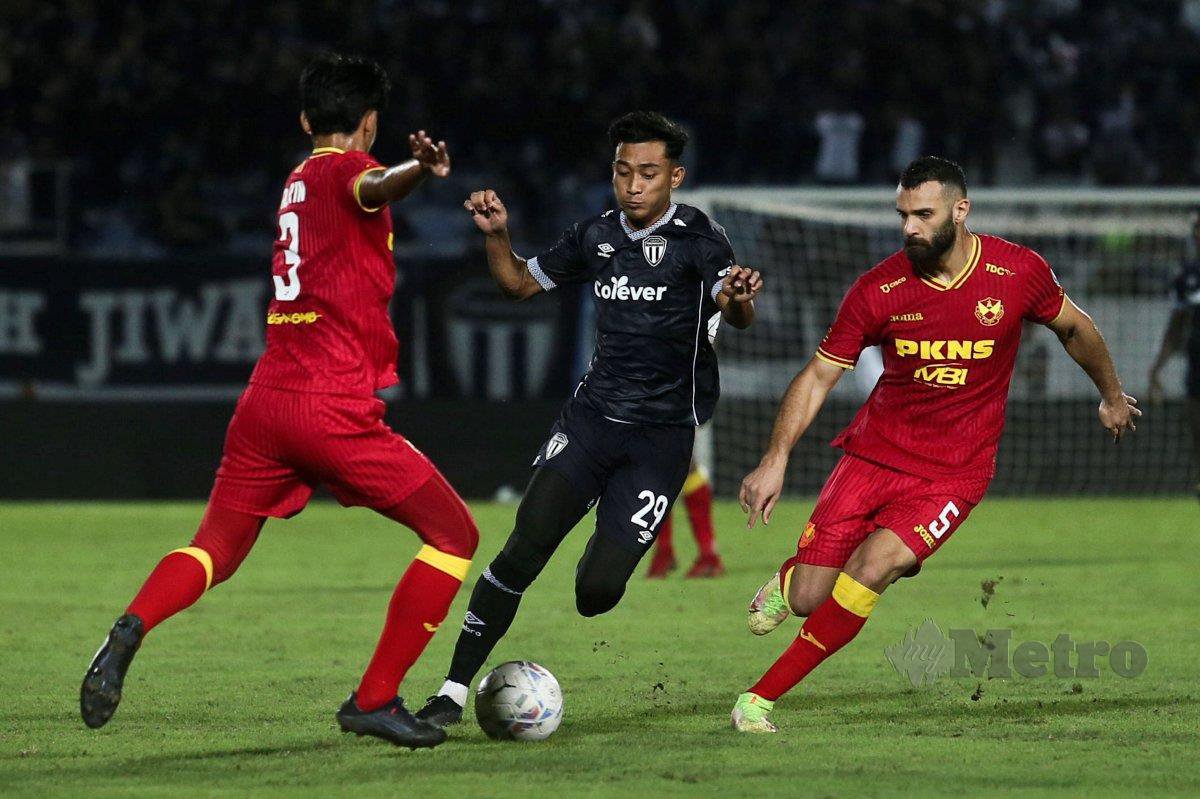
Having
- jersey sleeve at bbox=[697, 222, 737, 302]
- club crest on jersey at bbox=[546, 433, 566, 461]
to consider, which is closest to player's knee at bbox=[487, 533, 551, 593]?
club crest on jersey at bbox=[546, 433, 566, 461]

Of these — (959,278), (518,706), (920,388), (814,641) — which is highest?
(959,278)

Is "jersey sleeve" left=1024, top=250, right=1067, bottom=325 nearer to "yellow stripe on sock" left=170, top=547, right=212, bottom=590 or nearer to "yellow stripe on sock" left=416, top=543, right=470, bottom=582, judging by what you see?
"yellow stripe on sock" left=416, top=543, right=470, bottom=582

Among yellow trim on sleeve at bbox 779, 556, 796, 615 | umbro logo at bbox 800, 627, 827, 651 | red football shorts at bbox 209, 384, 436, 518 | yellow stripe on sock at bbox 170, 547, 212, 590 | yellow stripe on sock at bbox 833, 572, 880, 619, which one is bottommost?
umbro logo at bbox 800, 627, 827, 651

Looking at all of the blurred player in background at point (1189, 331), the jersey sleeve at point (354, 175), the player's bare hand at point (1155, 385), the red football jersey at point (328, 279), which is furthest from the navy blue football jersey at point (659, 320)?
the player's bare hand at point (1155, 385)

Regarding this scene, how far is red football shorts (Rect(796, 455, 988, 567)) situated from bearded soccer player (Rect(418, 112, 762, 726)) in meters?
0.54

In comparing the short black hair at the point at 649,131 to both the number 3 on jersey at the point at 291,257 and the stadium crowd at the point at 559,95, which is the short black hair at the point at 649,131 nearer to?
the number 3 on jersey at the point at 291,257

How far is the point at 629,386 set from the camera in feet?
21.0

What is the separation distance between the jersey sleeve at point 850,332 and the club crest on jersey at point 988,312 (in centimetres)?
36

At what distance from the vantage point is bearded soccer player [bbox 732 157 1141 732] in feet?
20.3

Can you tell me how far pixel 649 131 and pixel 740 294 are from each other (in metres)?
0.84

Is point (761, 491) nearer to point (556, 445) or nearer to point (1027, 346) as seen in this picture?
point (556, 445)

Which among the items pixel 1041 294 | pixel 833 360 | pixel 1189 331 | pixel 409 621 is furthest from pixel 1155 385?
pixel 409 621

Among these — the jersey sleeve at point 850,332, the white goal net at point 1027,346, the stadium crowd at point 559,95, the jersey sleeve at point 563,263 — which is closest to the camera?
the jersey sleeve at point 850,332

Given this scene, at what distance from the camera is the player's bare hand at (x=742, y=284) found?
18.9 feet
